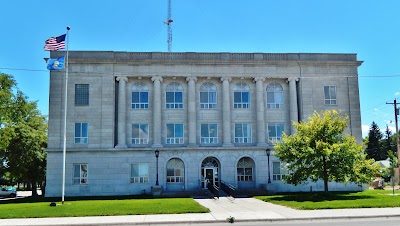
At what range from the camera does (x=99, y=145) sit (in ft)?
121

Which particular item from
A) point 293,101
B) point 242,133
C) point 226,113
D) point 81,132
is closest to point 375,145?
point 293,101

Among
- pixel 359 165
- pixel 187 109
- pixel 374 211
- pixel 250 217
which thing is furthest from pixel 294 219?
pixel 187 109

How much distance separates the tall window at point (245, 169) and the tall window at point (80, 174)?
14.3 metres

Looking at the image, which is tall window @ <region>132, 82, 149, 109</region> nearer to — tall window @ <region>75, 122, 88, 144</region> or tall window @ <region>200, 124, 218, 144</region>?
tall window @ <region>75, 122, 88, 144</region>

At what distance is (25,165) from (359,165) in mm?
32316

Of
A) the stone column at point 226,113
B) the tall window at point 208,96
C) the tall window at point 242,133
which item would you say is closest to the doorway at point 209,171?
the stone column at point 226,113

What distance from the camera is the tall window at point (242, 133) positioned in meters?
38.6

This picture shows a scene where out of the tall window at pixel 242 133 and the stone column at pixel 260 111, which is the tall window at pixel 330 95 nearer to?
the stone column at pixel 260 111

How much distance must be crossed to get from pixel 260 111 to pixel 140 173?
42.0 feet

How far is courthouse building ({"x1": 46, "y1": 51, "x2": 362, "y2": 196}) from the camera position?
36812 millimetres

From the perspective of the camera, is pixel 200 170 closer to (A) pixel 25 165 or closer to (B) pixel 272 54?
(B) pixel 272 54

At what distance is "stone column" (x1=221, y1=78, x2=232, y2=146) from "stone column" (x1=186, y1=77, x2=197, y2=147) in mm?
2781

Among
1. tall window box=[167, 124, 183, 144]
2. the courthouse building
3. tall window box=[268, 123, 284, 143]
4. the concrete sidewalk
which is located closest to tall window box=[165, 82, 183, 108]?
the courthouse building

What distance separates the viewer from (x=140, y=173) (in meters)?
37.2
